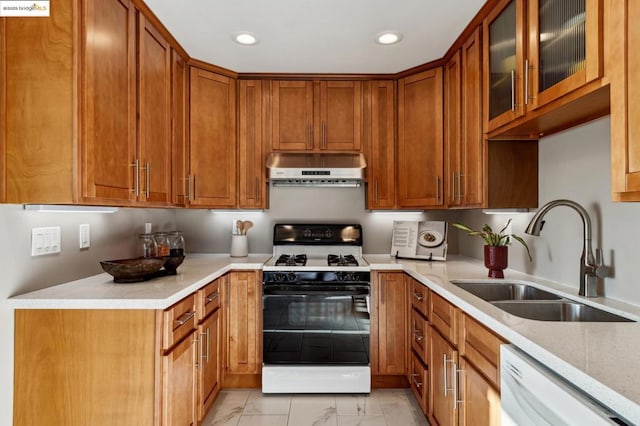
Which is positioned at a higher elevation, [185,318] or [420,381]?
[185,318]

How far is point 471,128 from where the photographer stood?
220 centimetres

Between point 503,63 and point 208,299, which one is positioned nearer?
point 503,63

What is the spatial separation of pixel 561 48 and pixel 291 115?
1893 millimetres

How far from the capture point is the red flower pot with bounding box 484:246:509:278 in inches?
79.9

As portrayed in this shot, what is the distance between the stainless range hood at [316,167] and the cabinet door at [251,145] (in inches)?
4.6

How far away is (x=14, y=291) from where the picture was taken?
1.52 m

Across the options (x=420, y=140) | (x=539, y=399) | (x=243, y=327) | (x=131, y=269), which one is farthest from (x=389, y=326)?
(x=131, y=269)

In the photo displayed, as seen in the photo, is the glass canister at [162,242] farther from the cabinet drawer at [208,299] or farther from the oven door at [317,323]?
the oven door at [317,323]

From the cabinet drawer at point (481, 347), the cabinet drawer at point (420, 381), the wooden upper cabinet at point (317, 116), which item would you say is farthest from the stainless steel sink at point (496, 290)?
the wooden upper cabinet at point (317, 116)

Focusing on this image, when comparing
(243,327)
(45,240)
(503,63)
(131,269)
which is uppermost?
(503,63)

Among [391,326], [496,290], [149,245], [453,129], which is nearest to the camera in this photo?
[496,290]

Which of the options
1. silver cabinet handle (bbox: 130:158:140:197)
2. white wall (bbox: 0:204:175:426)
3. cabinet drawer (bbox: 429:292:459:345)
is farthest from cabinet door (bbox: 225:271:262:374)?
cabinet drawer (bbox: 429:292:459:345)

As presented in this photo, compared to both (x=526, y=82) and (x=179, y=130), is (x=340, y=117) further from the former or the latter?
(x=526, y=82)

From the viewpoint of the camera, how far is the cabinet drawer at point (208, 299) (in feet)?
6.74
